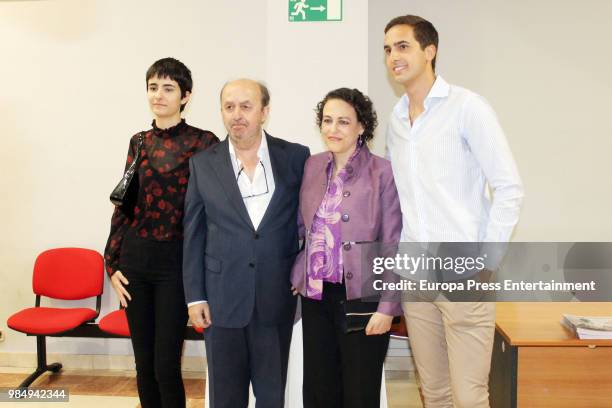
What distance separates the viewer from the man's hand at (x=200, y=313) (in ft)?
7.04

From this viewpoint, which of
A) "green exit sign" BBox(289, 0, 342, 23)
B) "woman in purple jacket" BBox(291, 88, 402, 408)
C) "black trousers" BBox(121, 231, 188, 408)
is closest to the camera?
"woman in purple jacket" BBox(291, 88, 402, 408)

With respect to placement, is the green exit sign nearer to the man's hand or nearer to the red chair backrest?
the man's hand

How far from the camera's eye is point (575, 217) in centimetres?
385

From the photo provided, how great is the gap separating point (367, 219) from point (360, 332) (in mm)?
426

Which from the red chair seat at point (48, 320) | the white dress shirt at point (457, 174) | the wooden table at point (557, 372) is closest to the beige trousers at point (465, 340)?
the white dress shirt at point (457, 174)

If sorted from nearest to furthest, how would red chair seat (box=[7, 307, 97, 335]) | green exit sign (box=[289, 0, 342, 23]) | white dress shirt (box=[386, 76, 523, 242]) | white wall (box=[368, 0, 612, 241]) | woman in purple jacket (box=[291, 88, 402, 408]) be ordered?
white dress shirt (box=[386, 76, 523, 242]) → woman in purple jacket (box=[291, 88, 402, 408]) → green exit sign (box=[289, 0, 342, 23]) → red chair seat (box=[7, 307, 97, 335]) → white wall (box=[368, 0, 612, 241])

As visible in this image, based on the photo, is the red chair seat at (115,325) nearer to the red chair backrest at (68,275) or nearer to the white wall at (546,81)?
the red chair backrest at (68,275)

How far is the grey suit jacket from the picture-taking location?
210 centimetres

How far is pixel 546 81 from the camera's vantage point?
380 centimetres

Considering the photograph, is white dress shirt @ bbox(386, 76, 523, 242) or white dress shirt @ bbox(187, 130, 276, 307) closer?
white dress shirt @ bbox(386, 76, 523, 242)

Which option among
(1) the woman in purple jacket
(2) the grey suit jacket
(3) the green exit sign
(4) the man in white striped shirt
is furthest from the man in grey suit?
(3) the green exit sign

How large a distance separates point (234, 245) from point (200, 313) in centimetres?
32

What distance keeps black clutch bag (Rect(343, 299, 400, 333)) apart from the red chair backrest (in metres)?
2.47

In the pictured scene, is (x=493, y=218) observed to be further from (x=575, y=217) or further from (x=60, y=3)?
(x=60, y=3)
